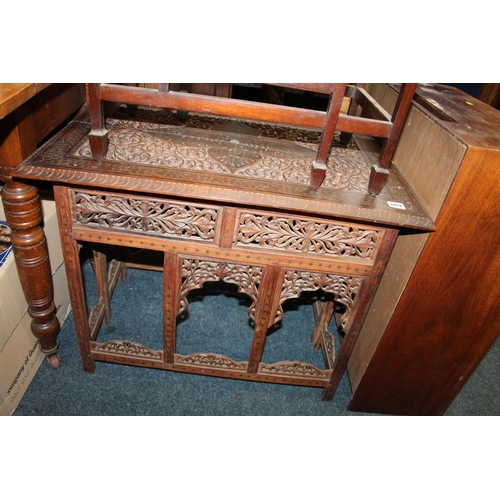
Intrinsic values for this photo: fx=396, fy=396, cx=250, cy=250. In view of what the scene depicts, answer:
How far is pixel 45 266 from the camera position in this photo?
1.35 metres

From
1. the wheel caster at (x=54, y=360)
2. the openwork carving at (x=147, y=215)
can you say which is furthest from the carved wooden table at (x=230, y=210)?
the wheel caster at (x=54, y=360)

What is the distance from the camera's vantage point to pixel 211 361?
1516mm

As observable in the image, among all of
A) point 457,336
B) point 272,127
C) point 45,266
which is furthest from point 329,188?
point 45,266

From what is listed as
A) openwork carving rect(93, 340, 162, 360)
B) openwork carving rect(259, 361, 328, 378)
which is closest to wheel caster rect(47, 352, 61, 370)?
openwork carving rect(93, 340, 162, 360)

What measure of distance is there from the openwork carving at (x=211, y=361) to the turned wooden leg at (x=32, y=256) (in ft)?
1.66

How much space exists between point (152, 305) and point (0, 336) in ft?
2.44

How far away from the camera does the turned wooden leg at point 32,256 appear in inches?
46.4

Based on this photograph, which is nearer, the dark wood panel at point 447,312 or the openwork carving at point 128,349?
the dark wood panel at point 447,312

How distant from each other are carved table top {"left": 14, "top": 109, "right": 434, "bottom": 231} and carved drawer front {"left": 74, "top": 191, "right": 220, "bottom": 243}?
8 centimetres

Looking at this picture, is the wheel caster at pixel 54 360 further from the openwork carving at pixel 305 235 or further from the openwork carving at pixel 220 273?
the openwork carving at pixel 305 235

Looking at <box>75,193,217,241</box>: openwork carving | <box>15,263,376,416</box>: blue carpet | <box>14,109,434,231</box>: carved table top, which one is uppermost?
<box>14,109,434,231</box>: carved table top

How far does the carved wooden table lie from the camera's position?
42.4 inches

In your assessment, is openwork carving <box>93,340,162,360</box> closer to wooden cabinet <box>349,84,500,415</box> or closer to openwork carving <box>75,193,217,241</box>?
openwork carving <box>75,193,217,241</box>

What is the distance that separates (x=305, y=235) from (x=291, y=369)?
0.62 meters
